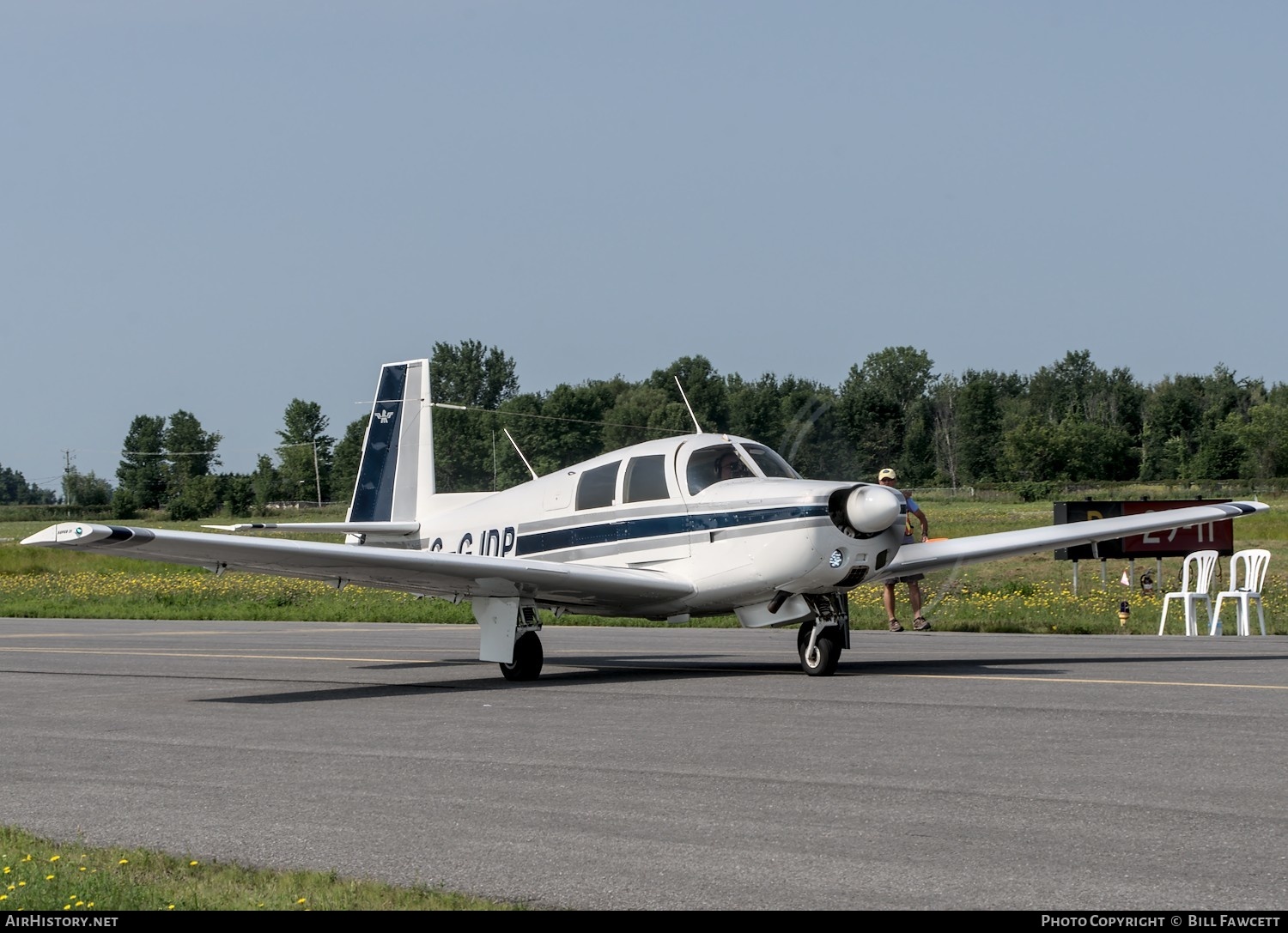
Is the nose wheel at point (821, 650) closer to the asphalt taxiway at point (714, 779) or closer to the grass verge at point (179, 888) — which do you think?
the asphalt taxiway at point (714, 779)

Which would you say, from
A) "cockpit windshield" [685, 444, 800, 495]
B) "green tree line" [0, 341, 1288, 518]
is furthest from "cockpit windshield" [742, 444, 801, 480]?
"green tree line" [0, 341, 1288, 518]

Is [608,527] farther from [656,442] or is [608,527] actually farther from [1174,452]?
[1174,452]

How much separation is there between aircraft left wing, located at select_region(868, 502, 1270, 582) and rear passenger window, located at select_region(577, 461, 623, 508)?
9.20ft

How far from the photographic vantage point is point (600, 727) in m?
9.80

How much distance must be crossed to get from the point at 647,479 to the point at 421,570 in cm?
241

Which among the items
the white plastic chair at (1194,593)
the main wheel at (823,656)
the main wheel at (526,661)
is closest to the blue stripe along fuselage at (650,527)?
the main wheel at (526,661)

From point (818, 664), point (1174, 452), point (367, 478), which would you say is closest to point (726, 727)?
point (818, 664)

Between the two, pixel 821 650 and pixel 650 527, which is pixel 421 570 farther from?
pixel 821 650

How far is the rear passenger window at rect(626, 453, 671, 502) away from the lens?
532 inches

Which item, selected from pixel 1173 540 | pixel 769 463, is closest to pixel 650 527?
pixel 769 463

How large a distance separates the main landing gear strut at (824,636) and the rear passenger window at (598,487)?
2305 millimetres

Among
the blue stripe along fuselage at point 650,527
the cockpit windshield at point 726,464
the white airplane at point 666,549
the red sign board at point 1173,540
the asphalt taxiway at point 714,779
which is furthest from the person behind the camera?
the red sign board at point 1173,540

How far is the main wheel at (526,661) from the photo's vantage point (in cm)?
1364

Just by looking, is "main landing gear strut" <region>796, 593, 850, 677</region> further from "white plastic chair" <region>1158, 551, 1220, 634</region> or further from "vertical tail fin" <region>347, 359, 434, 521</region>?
"white plastic chair" <region>1158, 551, 1220, 634</region>
